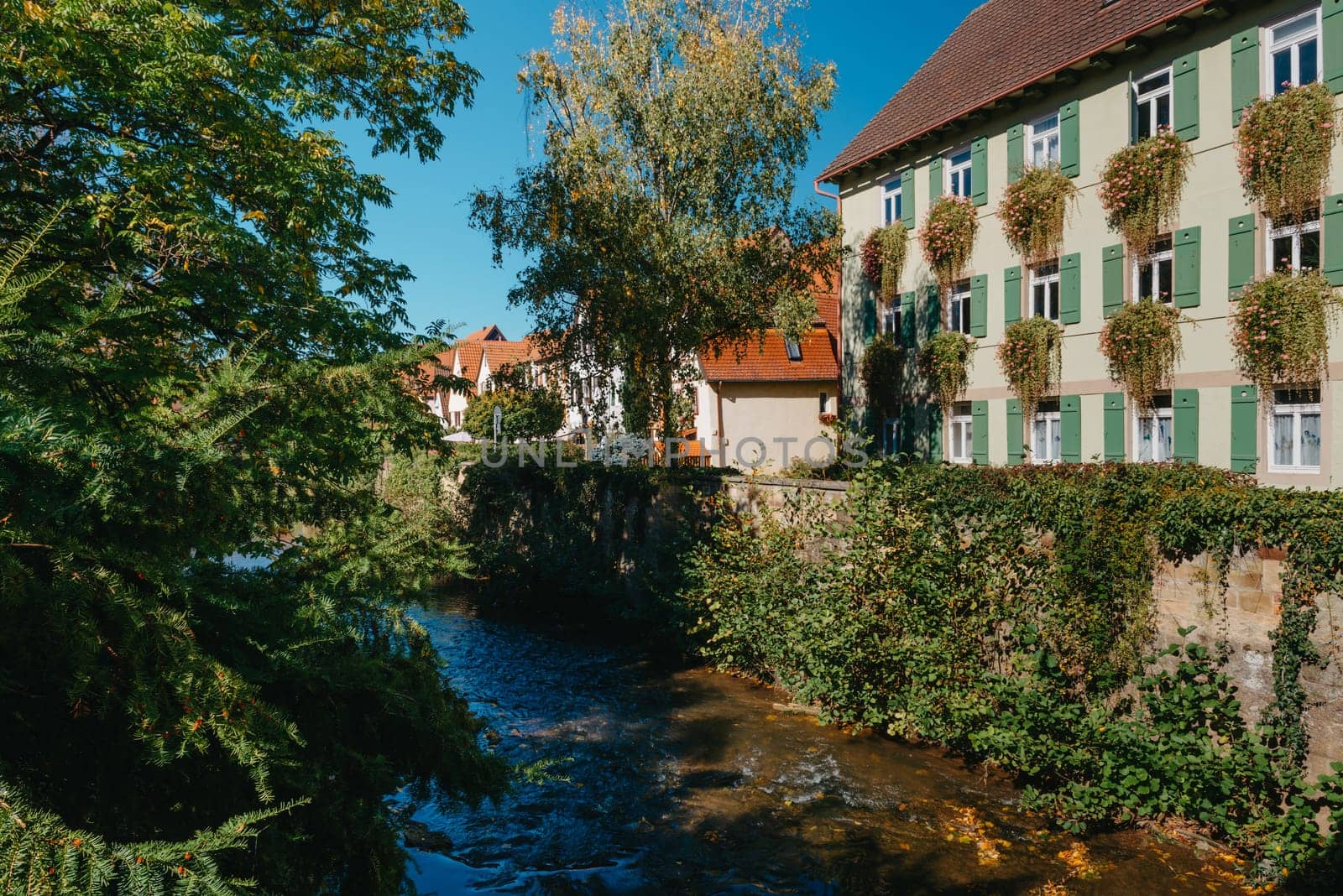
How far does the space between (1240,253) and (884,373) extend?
745cm

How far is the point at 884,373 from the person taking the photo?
62.2 feet

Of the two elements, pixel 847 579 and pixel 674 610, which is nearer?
pixel 847 579

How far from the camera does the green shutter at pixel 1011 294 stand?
16094 mm

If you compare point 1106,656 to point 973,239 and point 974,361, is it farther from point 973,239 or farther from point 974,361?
point 973,239

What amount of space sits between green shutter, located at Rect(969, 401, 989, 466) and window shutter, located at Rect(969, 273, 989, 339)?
1.36 metres

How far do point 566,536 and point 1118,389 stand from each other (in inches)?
455

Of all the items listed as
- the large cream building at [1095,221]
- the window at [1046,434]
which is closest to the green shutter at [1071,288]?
the large cream building at [1095,221]

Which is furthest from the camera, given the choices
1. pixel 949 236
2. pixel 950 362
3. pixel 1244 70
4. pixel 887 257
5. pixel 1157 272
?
pixel 887 257

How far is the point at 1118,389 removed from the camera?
14.3 meters

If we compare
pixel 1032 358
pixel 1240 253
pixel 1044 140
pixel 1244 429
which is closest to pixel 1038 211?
pixel 1044 140

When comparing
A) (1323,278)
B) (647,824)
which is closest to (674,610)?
(647,824)

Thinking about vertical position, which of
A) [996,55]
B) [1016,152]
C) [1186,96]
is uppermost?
[996,55]

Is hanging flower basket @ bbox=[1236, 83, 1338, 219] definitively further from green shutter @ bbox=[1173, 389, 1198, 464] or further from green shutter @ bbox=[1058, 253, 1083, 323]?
green shutter @ bbox=[1058, 253, 1083, 323]

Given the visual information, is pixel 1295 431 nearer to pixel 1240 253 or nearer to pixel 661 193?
pixel 1240 253
